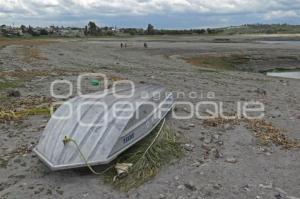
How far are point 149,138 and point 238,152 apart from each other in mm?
1975

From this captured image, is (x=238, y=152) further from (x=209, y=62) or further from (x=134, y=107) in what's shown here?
(x=209, y=62)

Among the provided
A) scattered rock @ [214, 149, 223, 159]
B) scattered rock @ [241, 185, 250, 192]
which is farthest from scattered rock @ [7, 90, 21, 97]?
scattered rock @ [241, 185, 250, 192]

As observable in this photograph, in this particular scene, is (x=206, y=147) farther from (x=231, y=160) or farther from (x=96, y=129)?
(x=96, y=129)

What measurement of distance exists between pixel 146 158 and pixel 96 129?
112 cm

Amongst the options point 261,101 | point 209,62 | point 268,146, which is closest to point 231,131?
point 268,146

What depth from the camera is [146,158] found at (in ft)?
27.5

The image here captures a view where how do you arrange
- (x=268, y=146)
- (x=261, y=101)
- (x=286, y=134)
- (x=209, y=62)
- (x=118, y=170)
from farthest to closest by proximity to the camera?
(x=209, y=62) < (x=261, y=101) < (x=286, y=134) < (x=268, y=146) < (x=118, y=170)

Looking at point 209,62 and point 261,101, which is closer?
point 261,101

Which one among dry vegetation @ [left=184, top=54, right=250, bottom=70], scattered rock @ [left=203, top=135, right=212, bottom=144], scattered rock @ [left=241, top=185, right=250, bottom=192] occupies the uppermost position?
scattered rock @ [left=203, top=135, right=212, bottom=144]

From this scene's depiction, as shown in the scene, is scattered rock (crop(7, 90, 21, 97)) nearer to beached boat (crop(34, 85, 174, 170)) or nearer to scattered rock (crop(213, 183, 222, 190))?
beached boat (crop(34, 85, 174, 170))

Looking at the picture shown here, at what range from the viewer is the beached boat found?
7719 millimetres

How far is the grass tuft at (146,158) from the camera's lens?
7.72 metres

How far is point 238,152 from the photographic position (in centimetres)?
947

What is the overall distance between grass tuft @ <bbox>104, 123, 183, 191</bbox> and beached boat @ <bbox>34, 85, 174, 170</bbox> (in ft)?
0.67
